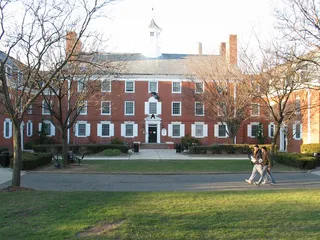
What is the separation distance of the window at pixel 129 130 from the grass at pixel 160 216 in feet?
118

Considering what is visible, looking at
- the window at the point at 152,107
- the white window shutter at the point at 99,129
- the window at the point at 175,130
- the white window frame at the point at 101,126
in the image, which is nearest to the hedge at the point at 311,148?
the window at the point at 175,130

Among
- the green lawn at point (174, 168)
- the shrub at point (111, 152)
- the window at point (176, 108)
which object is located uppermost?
the window at point (176, 108)

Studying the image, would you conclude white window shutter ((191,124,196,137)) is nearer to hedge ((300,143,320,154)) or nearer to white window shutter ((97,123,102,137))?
white window shutter ((97,123,102,137))

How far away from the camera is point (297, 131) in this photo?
36375 mm

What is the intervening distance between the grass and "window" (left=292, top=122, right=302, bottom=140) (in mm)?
27837

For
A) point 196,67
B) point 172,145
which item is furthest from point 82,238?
point 172,145

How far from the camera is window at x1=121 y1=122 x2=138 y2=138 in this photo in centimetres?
4606

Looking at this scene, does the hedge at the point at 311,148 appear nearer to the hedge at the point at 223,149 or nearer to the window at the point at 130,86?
the hedge at the point at 223,149

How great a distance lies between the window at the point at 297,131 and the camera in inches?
1414

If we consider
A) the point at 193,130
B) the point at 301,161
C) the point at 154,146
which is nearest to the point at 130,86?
the point at 154,146

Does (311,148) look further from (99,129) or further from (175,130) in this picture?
(99,129)

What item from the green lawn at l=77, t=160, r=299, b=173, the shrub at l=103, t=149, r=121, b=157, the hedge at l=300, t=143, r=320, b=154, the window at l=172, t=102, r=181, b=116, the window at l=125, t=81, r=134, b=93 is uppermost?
the window at l=125, t=81, r=134, b=93

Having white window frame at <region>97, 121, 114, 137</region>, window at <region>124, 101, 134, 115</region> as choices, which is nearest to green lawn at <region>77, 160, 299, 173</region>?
white window frame at <region>97, 121, 114, 137</region>

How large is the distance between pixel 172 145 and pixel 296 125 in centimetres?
1586
